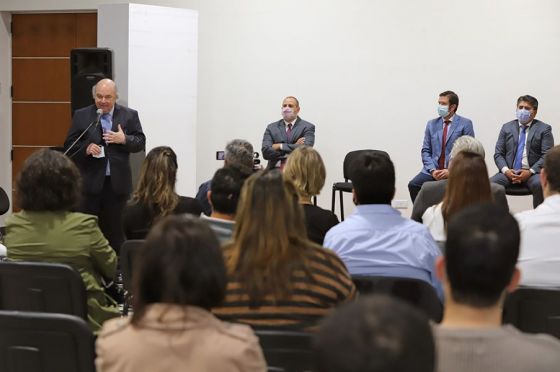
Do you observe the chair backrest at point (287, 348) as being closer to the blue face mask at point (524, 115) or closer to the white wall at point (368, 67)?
the blue face mask at point (524, 115)

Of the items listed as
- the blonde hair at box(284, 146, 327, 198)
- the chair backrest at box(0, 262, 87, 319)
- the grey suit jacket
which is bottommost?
the chair backrest at box(0, 262, 87, 319)

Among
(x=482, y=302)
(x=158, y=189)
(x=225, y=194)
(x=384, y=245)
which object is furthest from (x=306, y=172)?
(x=482, y=302)

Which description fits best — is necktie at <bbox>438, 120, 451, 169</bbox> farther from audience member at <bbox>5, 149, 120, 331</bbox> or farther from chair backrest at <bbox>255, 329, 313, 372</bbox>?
chair backrest at <bbox>255, 329, 313, 372</bbox>

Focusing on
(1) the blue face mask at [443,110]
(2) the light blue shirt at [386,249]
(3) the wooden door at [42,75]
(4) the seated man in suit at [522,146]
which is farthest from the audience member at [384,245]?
(3) the wooden door at [42,75]

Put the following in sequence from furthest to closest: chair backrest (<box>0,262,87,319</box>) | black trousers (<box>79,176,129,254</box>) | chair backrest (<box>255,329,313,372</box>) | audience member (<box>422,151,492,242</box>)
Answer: black trousers (<box>79,176,129,254</box>)
audience member (<box>422,151,492,242</box>)
chair backrest (<box>0,262,87,319</box>)
chair backrest (<box>255,329,313,372</box>)

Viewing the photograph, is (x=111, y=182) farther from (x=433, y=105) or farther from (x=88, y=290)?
(x=433, y=105)

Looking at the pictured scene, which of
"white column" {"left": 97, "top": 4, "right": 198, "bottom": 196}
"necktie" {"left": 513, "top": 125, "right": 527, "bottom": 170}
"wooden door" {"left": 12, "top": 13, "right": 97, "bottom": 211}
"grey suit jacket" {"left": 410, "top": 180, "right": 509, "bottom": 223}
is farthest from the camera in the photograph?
"wooden door" {"left": 12, "top": 13, "right": 97, "bottom": 211}

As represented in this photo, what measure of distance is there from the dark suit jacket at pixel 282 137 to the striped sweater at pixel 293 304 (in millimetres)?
6647

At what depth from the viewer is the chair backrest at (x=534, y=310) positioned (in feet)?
9.53

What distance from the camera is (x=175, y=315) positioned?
1.82 metres

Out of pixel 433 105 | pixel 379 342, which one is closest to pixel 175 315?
pixel 379 342

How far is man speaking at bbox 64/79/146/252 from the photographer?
22.3 ft

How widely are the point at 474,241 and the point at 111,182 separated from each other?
548cm

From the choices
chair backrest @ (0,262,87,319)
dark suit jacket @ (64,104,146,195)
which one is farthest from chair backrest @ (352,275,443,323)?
dark suit jacket @ (64,104,146,195)
